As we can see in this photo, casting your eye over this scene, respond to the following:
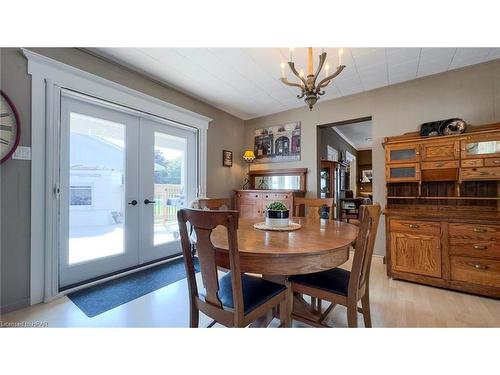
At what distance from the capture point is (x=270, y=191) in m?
3.61

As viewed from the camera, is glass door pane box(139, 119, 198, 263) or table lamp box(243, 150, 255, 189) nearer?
glass door pane box(139, 119, 198, 263)

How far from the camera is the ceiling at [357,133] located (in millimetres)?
5090

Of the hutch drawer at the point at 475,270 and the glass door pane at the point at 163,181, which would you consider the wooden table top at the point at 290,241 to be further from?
the glass door pane at the point at 163,181

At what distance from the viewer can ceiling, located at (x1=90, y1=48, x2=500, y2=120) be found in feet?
7.47

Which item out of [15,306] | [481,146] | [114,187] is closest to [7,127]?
[114,187]

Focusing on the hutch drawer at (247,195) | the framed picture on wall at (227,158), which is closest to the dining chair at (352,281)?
the hutch drawer at (247,195)

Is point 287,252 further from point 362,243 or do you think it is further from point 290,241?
point 362,243

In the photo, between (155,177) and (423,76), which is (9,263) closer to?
(155,177)

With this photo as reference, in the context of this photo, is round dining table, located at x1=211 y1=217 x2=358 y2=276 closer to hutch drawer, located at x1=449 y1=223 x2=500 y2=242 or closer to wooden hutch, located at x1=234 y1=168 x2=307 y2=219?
hutch drawer, located at x1=449 y1=223 x2=500 y2=242

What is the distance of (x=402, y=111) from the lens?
2.97 meters

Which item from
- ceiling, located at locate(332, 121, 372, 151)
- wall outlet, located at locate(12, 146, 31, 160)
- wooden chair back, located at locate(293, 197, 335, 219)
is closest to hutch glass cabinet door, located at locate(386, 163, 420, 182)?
wooden chair back, located at locate(293, 197, 335, 219)

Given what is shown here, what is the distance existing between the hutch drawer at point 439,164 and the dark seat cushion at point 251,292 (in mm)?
2425

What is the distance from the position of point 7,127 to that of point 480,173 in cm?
451
